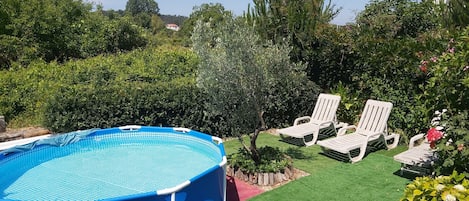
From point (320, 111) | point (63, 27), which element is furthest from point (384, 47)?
point (63, 27)

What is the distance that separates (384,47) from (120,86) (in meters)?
6.55

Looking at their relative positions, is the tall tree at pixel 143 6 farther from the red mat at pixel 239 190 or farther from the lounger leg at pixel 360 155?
the red mat at pixel 239 190

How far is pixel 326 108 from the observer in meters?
9.88

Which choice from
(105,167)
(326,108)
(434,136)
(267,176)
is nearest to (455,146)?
(434,136)

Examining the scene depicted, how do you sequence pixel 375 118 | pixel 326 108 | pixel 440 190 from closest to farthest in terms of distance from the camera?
pixel 440 190, pixel 375 118, pixel 326 108

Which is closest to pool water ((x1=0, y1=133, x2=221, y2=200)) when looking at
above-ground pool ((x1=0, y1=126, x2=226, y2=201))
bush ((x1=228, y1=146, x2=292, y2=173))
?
above-ground pool ((x1=0, y1=126, x2=226, y2=201))

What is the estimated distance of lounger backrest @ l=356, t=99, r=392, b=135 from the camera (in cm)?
849

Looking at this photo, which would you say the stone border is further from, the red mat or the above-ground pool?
the above-ground pool

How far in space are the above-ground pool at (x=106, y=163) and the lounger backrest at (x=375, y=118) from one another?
12.0 ft

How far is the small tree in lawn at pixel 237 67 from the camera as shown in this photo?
21.0 ft

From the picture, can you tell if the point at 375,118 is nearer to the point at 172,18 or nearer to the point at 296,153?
the point at 296,153

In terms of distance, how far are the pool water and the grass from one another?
1260mm

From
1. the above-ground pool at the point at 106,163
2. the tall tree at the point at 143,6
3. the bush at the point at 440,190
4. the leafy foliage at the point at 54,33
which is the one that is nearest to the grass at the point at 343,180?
the above-ground pool at the point at 106,163

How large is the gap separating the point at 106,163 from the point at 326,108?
5504 mm
